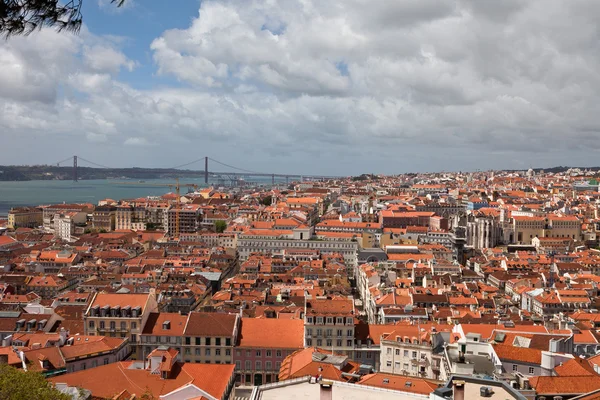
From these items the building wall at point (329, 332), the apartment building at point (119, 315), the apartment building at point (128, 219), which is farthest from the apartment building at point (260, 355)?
the apartment building at point (128, 219)

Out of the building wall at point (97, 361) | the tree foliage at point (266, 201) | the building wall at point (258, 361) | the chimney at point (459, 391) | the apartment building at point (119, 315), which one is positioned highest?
the chimney at point (459, 391)

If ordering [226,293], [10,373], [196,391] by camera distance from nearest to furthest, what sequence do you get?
1. [10,373]
2. [196,391]
3. [226,293]

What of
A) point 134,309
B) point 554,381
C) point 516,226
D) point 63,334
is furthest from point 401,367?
point 516,226

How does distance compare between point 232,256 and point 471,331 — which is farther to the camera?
point 232,256

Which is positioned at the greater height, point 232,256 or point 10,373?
point 10,373

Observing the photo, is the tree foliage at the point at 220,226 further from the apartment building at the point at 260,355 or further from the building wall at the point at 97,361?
the building wall at the point at 97,361

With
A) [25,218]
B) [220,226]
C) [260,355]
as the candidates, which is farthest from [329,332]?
[25,218]

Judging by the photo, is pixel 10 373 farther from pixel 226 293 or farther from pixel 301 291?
pixel 301 291
